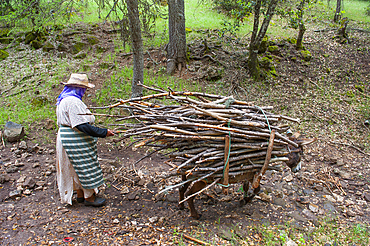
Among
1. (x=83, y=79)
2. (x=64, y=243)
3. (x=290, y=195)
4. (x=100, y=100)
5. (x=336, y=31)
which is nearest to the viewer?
(x=64, y=243)

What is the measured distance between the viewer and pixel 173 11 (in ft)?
26.3

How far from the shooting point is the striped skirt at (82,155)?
3389 mm

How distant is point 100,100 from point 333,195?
20.7ft

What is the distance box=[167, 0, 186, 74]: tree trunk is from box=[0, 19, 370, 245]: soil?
263cm

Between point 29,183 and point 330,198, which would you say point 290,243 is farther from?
point 29,183

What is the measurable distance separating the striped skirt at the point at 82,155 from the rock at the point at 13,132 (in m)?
2.80

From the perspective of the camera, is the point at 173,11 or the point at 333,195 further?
the point at 173,11

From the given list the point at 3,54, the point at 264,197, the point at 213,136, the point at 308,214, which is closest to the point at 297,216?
the point at 308,214

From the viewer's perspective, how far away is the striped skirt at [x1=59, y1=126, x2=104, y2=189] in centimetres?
339

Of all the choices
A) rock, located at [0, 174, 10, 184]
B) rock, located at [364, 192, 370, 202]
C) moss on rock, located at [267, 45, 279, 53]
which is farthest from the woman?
moss on rock, located at [267, 45, 279, 53]

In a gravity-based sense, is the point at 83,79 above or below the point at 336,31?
below

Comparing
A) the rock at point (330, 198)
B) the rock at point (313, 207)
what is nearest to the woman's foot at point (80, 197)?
the rock at point (313, 207)

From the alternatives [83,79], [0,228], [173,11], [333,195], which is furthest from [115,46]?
[333,195]

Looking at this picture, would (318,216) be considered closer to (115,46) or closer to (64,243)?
(64,243)
